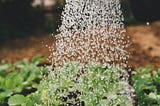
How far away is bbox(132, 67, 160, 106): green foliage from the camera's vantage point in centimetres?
390

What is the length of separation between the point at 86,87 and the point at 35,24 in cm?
602

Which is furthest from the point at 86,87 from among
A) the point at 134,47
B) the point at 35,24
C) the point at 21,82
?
the point at 35,24

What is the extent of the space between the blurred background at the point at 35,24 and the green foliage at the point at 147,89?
9.56ft

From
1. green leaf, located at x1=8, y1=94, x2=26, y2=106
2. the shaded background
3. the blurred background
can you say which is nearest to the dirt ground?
the blurred background

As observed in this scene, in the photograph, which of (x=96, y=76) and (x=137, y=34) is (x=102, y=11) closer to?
(x=96, y=76)

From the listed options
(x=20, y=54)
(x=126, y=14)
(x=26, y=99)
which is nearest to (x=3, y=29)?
(x=20, y=54)

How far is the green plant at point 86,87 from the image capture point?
3.53 metres

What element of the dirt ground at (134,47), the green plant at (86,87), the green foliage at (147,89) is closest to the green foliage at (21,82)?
the green plant at (86,87)

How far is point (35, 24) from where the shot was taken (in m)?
9.46

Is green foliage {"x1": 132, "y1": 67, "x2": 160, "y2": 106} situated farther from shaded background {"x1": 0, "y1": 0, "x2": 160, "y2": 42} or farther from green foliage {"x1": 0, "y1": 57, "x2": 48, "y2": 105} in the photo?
shaded background {"x1": 0, "y1": 0, "x2": 160, "y2": 42}

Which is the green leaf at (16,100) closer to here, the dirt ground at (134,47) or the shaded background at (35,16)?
Answer: the dirt ground at (134,47)

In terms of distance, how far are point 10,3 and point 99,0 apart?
6.03 m

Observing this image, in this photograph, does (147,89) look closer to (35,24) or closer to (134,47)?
(134,47)

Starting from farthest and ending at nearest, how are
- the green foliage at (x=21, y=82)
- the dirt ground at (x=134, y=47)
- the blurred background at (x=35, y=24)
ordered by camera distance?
the blurred background at (x=35, y=24) → the dirt ground at (x=134, y=47) → the green foliage at (x=21, y=82)
